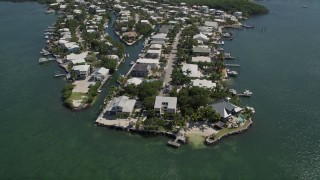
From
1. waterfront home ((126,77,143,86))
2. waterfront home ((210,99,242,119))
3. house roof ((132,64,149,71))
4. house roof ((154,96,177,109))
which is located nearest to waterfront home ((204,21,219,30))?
house roof ((132,64,149,71))

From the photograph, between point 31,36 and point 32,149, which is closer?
point 32,149

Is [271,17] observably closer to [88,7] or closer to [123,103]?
[88,7]

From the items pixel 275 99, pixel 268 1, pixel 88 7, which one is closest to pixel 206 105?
pixel 275 99

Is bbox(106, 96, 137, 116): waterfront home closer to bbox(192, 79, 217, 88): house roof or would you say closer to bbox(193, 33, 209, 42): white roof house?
bbox(192, 79, 217, 88): house roof

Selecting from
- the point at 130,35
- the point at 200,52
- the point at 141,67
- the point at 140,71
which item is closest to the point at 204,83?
the point at 140,71

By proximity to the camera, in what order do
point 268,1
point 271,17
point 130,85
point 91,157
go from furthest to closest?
point 268,1, point 271,17, point 130,85, point 91,157

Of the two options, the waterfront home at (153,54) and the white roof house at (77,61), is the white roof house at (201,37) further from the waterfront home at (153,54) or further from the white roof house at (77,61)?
the white roof house at (77,61)

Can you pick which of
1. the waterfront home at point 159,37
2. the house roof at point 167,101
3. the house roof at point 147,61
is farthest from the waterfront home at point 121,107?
the waterfront home at point 159,37
